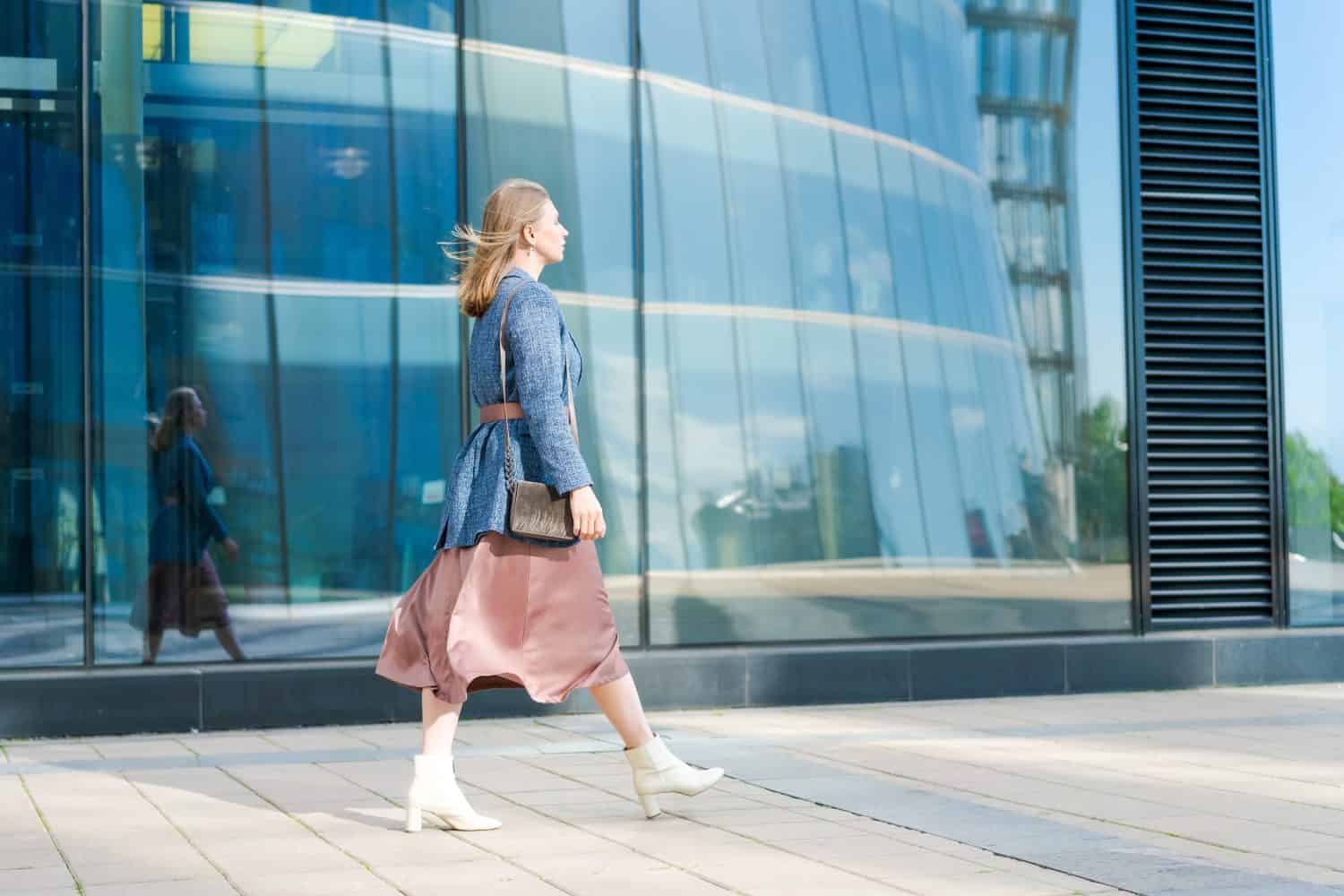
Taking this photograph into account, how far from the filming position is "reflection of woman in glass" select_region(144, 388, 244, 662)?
24.8 ft

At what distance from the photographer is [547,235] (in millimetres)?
5102

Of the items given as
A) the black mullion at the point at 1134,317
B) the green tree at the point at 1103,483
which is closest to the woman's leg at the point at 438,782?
the green tree at the point at 1103,483

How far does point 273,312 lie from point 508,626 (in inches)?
136

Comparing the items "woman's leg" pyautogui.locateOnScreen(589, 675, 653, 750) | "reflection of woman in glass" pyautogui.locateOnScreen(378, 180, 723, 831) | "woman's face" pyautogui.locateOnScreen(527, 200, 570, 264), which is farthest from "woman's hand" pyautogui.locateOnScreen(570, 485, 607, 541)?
"woman's face" pyautogui.locateOnScreen(527, 200, 570, 264)

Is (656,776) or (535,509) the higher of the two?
(535,509)

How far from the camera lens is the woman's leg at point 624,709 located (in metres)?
4.98

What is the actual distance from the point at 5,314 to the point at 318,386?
55.8 inches

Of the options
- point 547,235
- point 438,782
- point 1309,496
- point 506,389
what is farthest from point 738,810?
point 1309,496

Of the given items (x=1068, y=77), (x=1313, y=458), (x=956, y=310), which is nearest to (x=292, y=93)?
(x=956, y=310)

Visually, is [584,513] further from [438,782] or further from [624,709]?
[438,782]

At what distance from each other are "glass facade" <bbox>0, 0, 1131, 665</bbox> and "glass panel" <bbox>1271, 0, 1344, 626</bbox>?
1158mm

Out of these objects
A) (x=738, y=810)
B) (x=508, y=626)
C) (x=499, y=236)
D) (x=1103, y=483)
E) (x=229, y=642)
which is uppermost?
(x=499, y=236)

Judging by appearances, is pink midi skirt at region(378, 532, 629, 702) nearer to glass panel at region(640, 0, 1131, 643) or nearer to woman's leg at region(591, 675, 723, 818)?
woman's leg at region(591, 675, 723, 818)

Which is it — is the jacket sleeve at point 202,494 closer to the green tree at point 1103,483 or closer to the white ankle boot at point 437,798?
the white ankle boot at point 437,798
